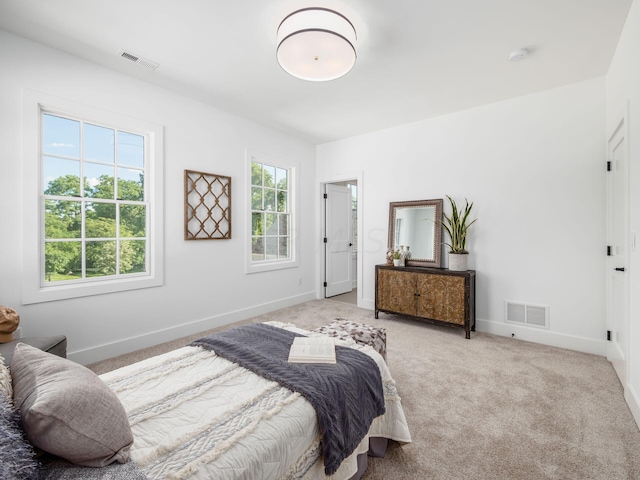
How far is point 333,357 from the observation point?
154 centimetres

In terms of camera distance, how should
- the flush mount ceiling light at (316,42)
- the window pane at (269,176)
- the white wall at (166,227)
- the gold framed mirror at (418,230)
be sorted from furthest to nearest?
the window pane at (269,176)
the gold framed mirror at (418,230)
the white wall at (166,227)
the flush mount ceiling light at (316,42)

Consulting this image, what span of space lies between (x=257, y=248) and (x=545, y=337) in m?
3.61

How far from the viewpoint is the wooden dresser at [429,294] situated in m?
3.39

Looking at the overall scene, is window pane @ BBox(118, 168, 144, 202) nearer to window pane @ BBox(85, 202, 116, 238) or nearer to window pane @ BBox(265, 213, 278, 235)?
window pane @ BBox(85, 202, 116, 238)

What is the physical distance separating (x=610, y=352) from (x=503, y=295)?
3.24ft

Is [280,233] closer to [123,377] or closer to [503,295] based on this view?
[503,295]

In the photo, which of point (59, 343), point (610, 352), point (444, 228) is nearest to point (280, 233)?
point (444, 228)

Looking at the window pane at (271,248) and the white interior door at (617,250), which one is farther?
the window pane at (271,248)

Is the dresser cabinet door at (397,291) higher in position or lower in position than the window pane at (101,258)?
lower

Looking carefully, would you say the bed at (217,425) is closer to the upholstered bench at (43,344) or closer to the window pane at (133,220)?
the upholstered bench at (43,344)

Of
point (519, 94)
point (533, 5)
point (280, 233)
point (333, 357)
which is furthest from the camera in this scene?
point (280, 233)

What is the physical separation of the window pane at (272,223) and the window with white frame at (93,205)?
1609 millimetres

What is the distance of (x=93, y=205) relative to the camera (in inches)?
111

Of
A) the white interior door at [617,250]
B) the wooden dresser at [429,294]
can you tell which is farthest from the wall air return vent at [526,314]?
the white interior door at [617,250]
